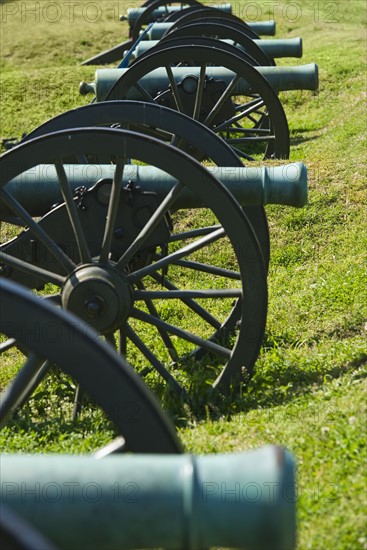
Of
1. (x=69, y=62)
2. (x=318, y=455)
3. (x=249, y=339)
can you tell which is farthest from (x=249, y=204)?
(x=69, y=62)

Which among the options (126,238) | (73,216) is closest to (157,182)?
(126,238)

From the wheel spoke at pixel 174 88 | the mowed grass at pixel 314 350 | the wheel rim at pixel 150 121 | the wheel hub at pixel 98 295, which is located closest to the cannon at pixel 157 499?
the mowed grass at pixel 314 350

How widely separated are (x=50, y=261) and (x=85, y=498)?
2800mm

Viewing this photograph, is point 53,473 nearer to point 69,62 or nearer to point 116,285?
point 116,285

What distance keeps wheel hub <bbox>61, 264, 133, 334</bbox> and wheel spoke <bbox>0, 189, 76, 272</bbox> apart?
7cm

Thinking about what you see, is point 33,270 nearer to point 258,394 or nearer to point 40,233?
point 40,233

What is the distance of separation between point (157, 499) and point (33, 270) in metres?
2.55

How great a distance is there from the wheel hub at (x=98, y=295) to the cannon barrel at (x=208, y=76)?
4220 millimetres

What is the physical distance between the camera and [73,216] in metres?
4.67

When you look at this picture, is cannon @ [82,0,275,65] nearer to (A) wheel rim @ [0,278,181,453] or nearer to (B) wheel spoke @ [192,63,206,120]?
(B) wheel spoke @ [192,63,206,120]

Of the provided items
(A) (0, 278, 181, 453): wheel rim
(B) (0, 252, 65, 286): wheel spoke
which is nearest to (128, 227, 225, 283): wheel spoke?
(B) (0, 252, 65, 286): wheel spoke

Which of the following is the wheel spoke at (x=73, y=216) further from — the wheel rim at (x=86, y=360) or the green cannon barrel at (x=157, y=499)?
the green cannon barrel at (x=157, y=499)

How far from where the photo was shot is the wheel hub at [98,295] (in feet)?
15.1

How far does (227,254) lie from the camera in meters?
7.59
